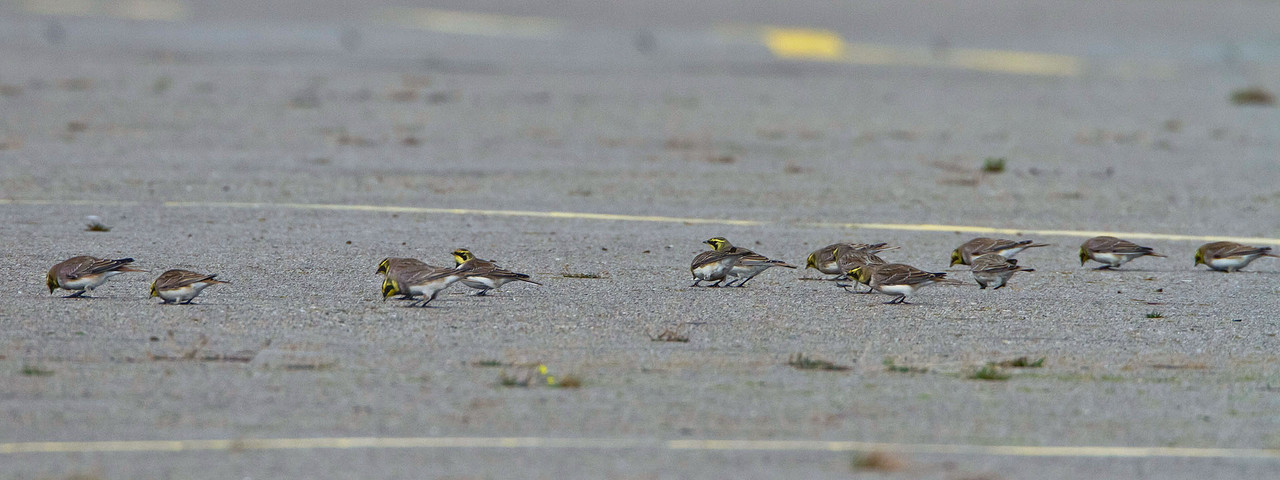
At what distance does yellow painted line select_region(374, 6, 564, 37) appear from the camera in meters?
47.2

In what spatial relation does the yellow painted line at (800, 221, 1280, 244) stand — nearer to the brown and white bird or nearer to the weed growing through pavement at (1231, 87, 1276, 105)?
the brown and white bird

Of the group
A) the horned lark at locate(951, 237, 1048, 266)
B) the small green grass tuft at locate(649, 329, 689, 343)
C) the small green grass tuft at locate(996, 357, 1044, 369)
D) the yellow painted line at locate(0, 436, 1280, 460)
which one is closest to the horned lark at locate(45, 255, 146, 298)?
the yellow painted line at locate(0, 436, 1280, 460)

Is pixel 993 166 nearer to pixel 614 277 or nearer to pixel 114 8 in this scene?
pixel 614 277

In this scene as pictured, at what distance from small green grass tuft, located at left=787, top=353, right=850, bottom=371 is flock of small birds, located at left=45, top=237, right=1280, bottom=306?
2.22 meters

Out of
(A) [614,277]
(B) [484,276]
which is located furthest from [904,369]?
(A) [614,277]

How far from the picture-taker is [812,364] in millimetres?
9969

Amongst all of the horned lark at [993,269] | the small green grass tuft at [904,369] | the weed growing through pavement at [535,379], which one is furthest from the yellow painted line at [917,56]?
the weed growing through pavement at [535,379]

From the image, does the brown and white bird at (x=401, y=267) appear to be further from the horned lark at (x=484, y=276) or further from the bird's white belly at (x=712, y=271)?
the bird's white belly at (x=712, y=271)

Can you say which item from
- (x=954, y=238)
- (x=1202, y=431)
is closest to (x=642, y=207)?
(x=954, y=238)

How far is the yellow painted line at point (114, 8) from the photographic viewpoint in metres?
48.3

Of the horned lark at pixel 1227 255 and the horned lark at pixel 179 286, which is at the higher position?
the horned lark at pixel 1227 255

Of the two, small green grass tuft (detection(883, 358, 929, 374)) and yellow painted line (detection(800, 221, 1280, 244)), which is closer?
small green grass tuft (detection(883, 358, 929, 374))

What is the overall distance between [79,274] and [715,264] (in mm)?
5083

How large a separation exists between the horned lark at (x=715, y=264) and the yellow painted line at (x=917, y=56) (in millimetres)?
27686
